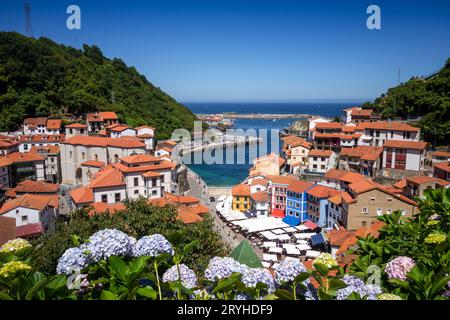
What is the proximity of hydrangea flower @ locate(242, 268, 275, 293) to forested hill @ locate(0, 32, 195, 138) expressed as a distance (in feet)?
126

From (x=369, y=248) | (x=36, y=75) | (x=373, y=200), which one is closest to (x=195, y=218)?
(x=373, y=200)

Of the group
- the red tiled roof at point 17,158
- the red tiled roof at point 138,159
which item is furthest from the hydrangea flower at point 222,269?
the red tiled roof at point 17,158

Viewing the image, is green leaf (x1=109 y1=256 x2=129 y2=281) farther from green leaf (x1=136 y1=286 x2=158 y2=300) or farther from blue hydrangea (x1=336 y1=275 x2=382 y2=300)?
blue hydrangea (x1=336 y1=275 x2=382 y2=300)

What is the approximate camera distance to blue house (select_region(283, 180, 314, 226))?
21.6 meters

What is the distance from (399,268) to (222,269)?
1016 millimetres

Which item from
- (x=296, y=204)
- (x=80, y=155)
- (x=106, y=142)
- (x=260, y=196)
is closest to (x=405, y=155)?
(x=296, y=204)

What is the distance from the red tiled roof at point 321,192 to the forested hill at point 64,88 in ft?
96.5

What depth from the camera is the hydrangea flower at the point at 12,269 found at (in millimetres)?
1565

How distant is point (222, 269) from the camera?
1.73m

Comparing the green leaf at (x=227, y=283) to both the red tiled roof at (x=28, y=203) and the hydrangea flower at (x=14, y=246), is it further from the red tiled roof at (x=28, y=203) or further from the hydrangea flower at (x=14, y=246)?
the red tiled roof at (x=28, y=203)

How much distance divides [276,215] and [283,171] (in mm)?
11217

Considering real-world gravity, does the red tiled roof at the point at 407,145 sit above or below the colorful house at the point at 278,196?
above

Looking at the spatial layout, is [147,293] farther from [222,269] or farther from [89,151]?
[89,151]

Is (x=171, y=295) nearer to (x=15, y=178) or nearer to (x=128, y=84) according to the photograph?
(x=15, y=178)
